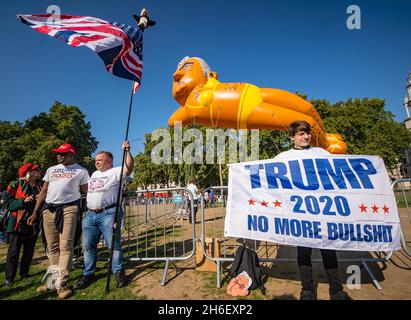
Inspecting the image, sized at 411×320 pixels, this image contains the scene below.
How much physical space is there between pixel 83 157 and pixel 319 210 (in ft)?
108

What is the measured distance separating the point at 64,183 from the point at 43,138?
95.8 feet

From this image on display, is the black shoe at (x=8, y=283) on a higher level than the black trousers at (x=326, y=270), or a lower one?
lower

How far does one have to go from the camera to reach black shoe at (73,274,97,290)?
3618 millimetres

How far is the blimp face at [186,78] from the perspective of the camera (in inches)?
196

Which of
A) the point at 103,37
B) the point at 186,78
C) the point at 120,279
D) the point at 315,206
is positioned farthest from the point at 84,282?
the point at 186,78

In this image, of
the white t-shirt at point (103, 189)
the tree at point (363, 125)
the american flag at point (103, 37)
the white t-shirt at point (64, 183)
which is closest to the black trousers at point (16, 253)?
the white t-shirt at point (64, 183)

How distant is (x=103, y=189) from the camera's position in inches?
146

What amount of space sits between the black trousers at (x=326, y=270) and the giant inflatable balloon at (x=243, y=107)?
7.93 ft

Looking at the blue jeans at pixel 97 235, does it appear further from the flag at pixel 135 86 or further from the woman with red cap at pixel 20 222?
the flag at pixel 135 86

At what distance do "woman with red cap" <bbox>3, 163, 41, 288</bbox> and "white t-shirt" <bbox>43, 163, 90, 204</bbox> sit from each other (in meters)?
1.09

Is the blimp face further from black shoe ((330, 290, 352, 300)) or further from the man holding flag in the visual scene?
black shoe ((330, 290, 352, 300))
